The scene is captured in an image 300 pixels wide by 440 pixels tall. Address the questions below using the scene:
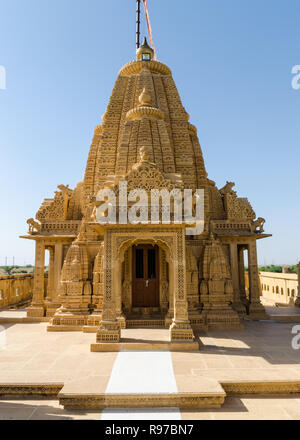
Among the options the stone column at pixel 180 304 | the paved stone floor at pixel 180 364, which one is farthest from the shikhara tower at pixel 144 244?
the paved stone floor at pixel 180 364

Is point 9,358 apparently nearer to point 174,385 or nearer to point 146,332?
point 146,332

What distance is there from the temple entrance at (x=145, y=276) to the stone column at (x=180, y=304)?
11.7 ft

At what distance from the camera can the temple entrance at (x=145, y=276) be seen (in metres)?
13.1

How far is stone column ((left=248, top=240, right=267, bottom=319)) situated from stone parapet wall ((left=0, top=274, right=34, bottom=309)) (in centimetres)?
1631

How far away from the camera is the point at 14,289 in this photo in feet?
73.1

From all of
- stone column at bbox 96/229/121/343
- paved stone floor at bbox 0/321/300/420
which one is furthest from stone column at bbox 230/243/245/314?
stone column at bbox 96/229/121/343

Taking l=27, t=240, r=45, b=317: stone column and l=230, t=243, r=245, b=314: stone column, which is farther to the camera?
l=230, t=243, r=245, b=314: stone column

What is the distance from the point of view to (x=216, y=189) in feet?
56.3

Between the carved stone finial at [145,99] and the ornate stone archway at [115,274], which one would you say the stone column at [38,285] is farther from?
the carved stone finial at [145,99]

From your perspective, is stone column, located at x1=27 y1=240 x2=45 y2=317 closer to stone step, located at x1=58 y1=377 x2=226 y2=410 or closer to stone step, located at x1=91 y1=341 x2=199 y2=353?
stone step, located at x1=91 y1=341 x2=199 y2=353

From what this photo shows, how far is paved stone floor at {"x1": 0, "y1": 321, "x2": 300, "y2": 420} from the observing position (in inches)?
224

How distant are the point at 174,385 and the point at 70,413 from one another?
219 cm

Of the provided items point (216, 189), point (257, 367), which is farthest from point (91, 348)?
point (216, 189)

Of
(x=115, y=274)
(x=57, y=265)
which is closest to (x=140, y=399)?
(x=115, y=274)
